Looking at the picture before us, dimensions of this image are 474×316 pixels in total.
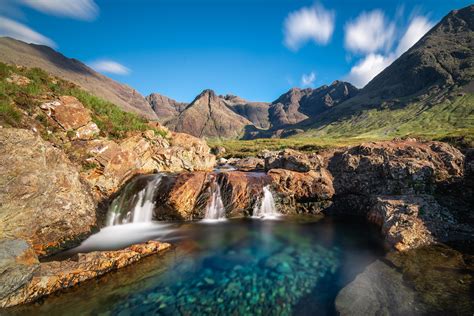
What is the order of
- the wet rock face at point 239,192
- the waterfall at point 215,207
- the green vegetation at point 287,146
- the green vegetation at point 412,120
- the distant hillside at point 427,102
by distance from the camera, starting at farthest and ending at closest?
the distant hillside at point 427,102 < the green vegetation at point 412,120 < the green vegetation at point 287,146 < the wet rock face at point 239,192 < the waterfall at point 215,207

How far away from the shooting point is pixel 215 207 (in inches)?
765

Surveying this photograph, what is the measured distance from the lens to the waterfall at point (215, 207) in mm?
19109

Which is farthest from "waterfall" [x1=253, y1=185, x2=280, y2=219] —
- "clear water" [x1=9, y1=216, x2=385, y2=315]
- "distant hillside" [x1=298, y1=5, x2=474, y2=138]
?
"distant hillside" [x1=298, y1=5, x2=474, y2=138]

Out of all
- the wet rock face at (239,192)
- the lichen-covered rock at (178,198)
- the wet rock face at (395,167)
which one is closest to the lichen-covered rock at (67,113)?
the lichen-covered rock at (178,198)

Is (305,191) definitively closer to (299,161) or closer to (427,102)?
(299,161)

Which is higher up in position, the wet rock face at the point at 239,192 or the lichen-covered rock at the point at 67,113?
the lichen-covered rock at the point at 67,113

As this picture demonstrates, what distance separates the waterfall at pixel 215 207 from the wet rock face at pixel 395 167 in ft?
33.6

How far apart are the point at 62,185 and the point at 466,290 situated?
18.7 meters

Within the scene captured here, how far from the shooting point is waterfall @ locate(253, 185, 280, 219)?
65.9 ft

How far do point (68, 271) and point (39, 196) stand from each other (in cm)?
485

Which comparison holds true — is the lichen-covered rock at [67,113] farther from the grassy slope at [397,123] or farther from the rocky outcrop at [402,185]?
the grassy slope at [397,123]

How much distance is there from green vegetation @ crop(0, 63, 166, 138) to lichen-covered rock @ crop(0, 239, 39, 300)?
9.36 meters

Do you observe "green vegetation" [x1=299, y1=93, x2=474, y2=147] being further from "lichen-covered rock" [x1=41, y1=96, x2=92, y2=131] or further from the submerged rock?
"lichen-covered rock" [x1=41, y1=96, x2=92, y2=131]

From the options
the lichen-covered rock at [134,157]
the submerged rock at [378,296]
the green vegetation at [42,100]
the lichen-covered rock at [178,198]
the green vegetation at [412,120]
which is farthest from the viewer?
the green vegetation at [412,120]
